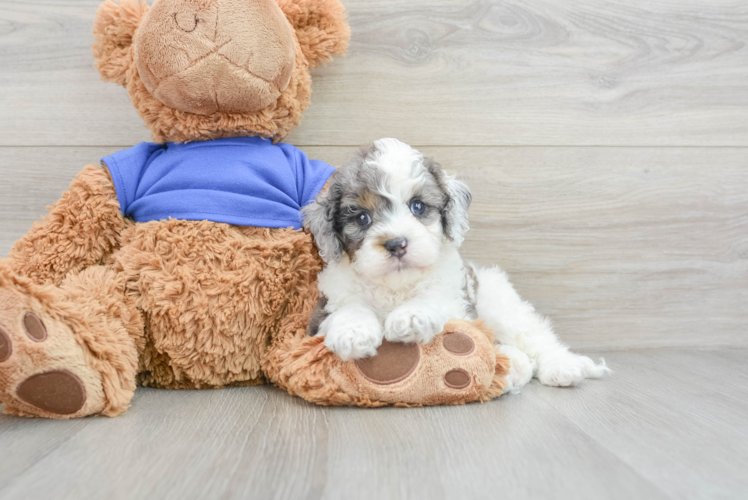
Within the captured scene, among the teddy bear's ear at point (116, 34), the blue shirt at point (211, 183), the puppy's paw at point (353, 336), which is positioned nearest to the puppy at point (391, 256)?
the puppy's paw at point (353, 336)

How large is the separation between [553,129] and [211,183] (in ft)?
4.35

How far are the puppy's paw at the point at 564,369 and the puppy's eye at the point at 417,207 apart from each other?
669 mm

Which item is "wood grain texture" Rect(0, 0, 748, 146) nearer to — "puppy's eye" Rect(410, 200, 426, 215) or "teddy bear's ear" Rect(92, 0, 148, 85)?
"teddy bear's ear" Rect(92, 0, 148, 85)

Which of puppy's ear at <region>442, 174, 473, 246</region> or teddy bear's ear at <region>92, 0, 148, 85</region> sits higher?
teddy bear's ear at <region>92, 0, 148, 85</region>

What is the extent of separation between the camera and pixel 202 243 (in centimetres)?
157

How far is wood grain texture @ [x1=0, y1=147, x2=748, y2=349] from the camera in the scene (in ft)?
7.00

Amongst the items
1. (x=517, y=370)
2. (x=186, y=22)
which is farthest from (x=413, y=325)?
(x=186, y=22)

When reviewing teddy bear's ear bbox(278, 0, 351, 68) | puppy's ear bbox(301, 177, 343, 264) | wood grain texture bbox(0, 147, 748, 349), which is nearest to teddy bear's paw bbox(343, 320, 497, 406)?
puppy's ear bbox(301, 177, 343, 264)

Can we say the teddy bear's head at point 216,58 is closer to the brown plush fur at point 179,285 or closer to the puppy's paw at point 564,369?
the brown plush fur at point 179,285

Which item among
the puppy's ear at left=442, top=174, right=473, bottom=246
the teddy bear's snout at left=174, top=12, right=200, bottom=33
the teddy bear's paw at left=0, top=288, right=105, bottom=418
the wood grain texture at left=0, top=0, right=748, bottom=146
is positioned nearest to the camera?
the teddy bear's paw at left=0, top=288, right=105, bottom=418

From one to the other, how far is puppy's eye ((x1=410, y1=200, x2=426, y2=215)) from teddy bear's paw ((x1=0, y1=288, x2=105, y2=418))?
36.3 inches

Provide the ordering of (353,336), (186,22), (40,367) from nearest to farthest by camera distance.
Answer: (40,367) < (353,336) < (186,22)

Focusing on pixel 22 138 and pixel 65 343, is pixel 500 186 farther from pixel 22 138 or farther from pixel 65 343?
pixel 22 138

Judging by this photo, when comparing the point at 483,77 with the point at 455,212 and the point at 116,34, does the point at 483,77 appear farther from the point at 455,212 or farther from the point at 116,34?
the point at 116,34
